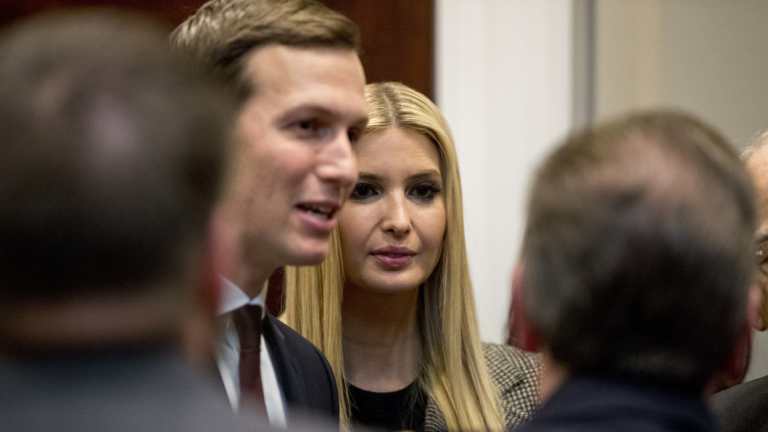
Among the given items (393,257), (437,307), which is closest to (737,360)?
(393,257)

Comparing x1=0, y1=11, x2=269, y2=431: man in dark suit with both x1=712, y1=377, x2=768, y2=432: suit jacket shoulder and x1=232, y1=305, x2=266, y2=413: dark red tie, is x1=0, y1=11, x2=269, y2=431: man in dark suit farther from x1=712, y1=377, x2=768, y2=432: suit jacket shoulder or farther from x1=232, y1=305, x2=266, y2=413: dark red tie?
x1=712, y1=377, x2=768, y2=432: suit jacket shoulder

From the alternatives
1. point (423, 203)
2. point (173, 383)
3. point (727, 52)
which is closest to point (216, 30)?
point (423, 203)

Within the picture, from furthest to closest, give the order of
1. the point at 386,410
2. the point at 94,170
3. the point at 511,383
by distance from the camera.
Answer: the point at 511,383, the point at 386,410, the point at 94,170

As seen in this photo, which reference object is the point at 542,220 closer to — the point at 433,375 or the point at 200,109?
the point at 200,109

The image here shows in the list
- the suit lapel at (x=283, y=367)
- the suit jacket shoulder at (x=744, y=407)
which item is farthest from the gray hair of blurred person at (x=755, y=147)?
the suit lapel at (x=283, y=367)

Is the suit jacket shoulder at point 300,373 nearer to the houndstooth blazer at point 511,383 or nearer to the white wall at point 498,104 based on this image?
the houndstooth blazer at point 511,383

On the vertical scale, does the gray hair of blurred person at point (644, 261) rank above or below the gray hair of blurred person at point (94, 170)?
below

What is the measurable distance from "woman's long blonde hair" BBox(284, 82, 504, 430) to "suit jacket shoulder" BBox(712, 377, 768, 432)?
1.68ft

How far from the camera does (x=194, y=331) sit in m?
1.05

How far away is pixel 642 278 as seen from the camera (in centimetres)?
123

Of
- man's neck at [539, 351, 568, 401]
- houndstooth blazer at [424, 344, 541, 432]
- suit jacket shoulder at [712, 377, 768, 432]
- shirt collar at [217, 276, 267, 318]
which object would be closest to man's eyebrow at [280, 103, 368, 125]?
shirt collar at [217, 276, 267, 318]

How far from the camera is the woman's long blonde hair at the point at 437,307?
2.84 metres

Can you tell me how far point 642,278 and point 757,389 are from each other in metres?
1.42

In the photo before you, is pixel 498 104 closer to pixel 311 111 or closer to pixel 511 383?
pixel 511 383
